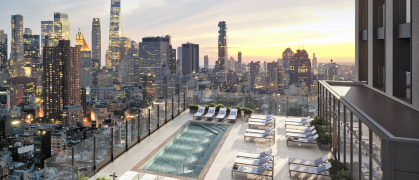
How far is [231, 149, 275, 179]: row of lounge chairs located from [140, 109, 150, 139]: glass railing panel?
440cm

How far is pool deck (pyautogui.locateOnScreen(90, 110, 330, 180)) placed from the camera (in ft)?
23.9

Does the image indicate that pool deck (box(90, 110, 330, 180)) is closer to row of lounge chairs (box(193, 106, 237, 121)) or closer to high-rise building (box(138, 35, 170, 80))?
row of lounge chairs (box(193, 106, 237, 121))

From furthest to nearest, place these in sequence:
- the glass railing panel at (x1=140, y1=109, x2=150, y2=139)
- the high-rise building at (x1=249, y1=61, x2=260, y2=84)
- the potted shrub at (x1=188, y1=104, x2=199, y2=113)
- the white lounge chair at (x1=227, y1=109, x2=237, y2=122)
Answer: the high-rise building at (x1=249, y1=61, x2=260, y2=84) → the potted shrub at (x1=188, y1=104, x2=199, y2=113) → the white lounge chair at (x1=227, y1=109, x2=237, y2=122) → the glass railing panel at (x1=140, y1=109, x2=150, y2=139)

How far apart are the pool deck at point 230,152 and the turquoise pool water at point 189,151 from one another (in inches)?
14.2

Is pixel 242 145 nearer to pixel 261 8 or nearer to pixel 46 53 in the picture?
pixel 261 8

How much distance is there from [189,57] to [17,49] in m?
78.1

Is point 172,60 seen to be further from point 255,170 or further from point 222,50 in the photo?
point 255,170

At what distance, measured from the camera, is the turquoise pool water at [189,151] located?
7.79 metres

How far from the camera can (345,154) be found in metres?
6.93

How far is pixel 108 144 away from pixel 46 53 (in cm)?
9516

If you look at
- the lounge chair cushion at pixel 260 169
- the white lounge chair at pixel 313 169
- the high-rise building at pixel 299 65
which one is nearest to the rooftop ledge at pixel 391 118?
the white lounge chair at pixel 313 169

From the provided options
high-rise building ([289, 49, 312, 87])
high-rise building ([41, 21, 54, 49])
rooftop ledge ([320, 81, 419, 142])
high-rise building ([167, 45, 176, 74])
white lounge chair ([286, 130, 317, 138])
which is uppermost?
high-rise building ([41, 21, 54, 49])

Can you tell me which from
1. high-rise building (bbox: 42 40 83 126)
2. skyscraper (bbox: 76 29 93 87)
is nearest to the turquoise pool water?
high-rise building (bbox: 42 40 83 126)

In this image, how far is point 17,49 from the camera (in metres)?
110
